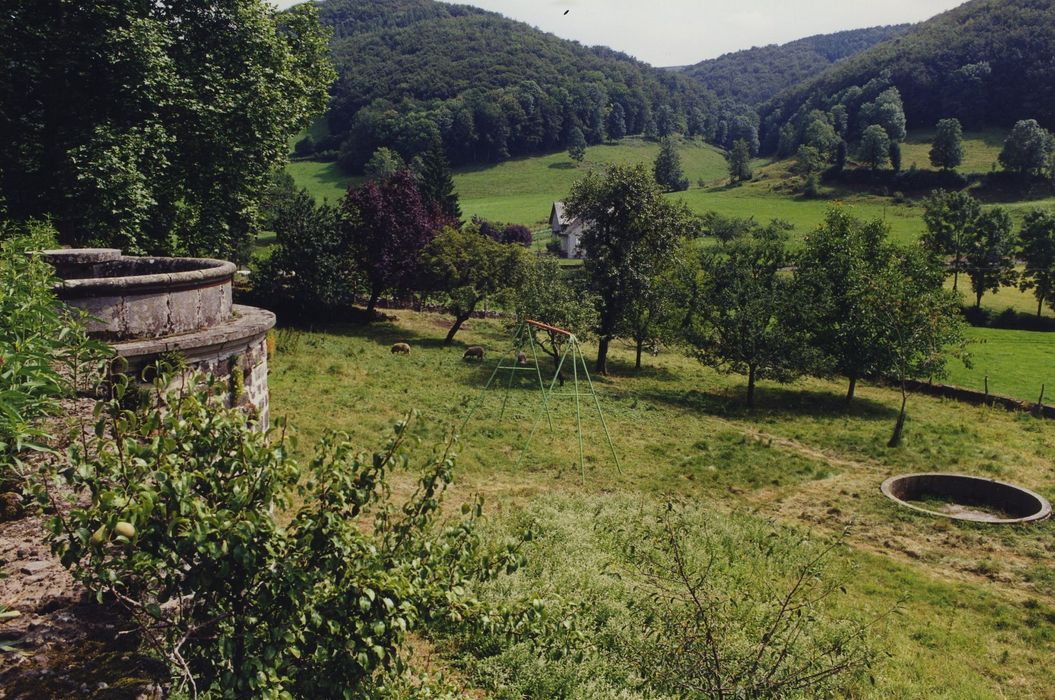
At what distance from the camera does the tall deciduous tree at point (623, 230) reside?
104 feet

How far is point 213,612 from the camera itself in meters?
4.71

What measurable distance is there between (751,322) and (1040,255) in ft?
125

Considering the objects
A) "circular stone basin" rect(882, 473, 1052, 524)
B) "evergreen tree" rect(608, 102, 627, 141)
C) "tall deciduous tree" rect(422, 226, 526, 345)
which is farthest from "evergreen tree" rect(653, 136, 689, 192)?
"circular stone basin" rect(882, 473, 1052, 524)

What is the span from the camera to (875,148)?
343 feet

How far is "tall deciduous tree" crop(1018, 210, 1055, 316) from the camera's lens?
5116cm

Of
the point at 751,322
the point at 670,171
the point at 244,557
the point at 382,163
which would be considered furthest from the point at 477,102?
the point at 244,557

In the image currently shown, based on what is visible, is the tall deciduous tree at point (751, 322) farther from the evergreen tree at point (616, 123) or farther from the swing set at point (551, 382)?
the evergreen tree at point (616, 123)

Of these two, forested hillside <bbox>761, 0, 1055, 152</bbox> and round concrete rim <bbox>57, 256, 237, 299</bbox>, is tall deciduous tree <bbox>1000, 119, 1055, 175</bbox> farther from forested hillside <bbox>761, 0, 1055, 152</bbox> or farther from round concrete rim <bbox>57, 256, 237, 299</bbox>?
round concrete rim <bbox>57, 256, 237, 299</bbox>

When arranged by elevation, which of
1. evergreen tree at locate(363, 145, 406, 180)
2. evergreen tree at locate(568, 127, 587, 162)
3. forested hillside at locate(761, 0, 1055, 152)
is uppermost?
forested hillside at locate(761, 0, 1055, 152)

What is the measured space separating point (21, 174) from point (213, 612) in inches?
825

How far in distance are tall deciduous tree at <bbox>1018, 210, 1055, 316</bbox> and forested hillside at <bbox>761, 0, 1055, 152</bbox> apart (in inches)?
3269

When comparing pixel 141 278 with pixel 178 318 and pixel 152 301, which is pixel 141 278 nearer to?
pixel 152 301

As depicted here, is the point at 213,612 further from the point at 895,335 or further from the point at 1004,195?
the point at 1004,195

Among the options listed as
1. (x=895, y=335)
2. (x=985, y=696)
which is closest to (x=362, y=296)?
(x=895, y=335)
